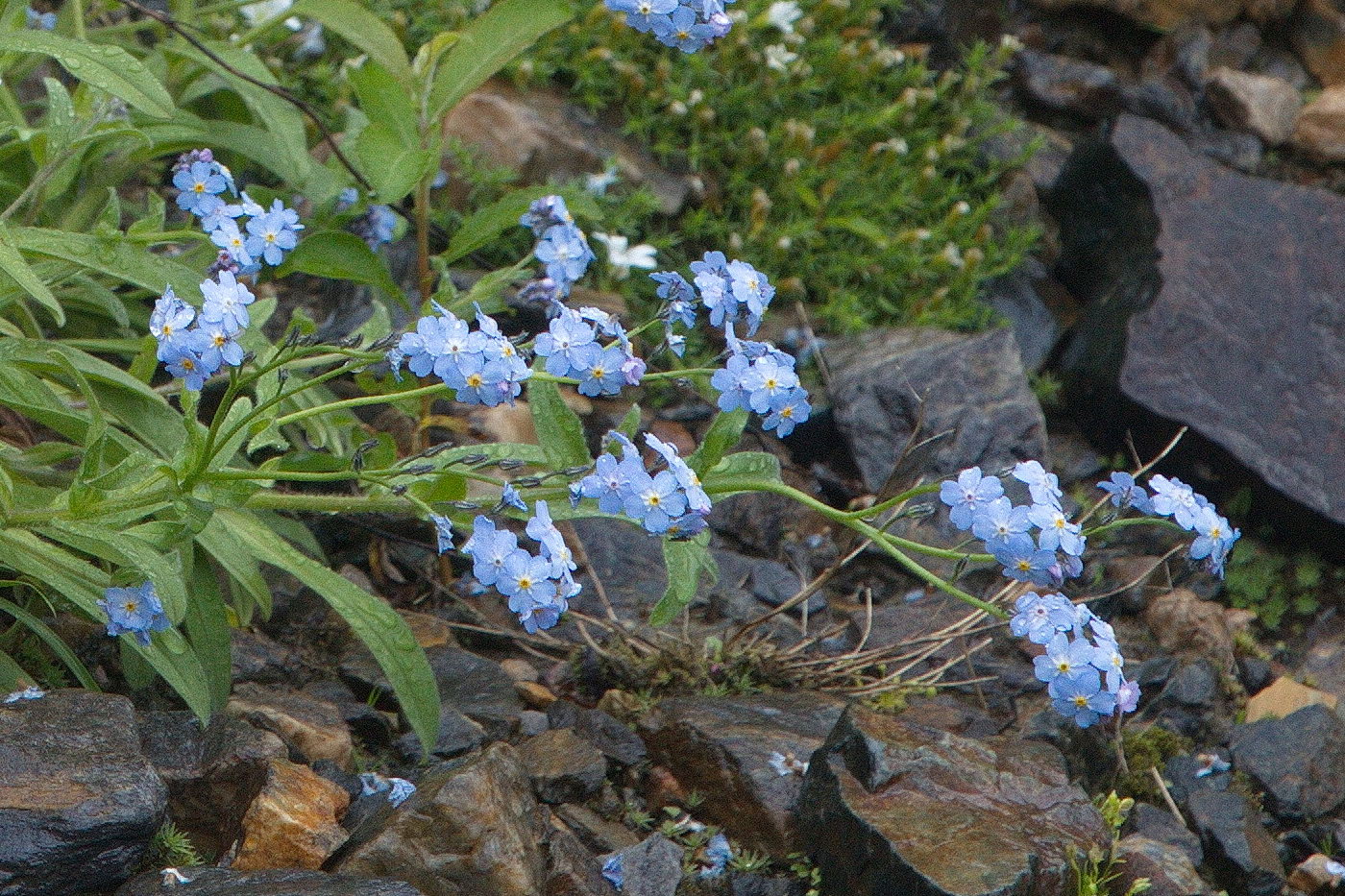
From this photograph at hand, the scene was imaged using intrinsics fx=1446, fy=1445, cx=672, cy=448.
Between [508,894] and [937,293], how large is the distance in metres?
3.60

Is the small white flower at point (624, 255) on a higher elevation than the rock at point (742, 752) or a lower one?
higher

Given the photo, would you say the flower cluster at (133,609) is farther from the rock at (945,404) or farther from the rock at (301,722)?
the rock at (945,404)

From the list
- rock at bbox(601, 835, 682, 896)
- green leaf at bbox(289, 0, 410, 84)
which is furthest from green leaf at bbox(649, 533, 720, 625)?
green leaf at bbox(289, 0, 410, 84)

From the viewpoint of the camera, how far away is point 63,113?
3396 millimetres

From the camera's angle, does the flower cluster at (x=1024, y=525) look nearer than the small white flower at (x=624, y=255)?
Yes

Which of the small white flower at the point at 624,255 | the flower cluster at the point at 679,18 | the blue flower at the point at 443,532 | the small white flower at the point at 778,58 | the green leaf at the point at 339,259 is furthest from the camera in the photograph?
the small white flower at the point at 778,58

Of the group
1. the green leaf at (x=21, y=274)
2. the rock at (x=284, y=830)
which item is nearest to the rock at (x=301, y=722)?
the rock at (x=284, y=830)

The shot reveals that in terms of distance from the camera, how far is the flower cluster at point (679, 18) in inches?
117

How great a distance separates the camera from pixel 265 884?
2549mm

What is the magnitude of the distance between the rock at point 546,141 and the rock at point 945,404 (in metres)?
1.13

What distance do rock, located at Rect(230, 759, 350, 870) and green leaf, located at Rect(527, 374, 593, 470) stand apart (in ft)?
2.79

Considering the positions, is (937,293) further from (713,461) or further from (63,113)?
(63,113)

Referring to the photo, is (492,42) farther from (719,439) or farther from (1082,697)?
(1082,697)

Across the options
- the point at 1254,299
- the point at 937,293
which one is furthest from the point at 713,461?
the point at 1254,299
